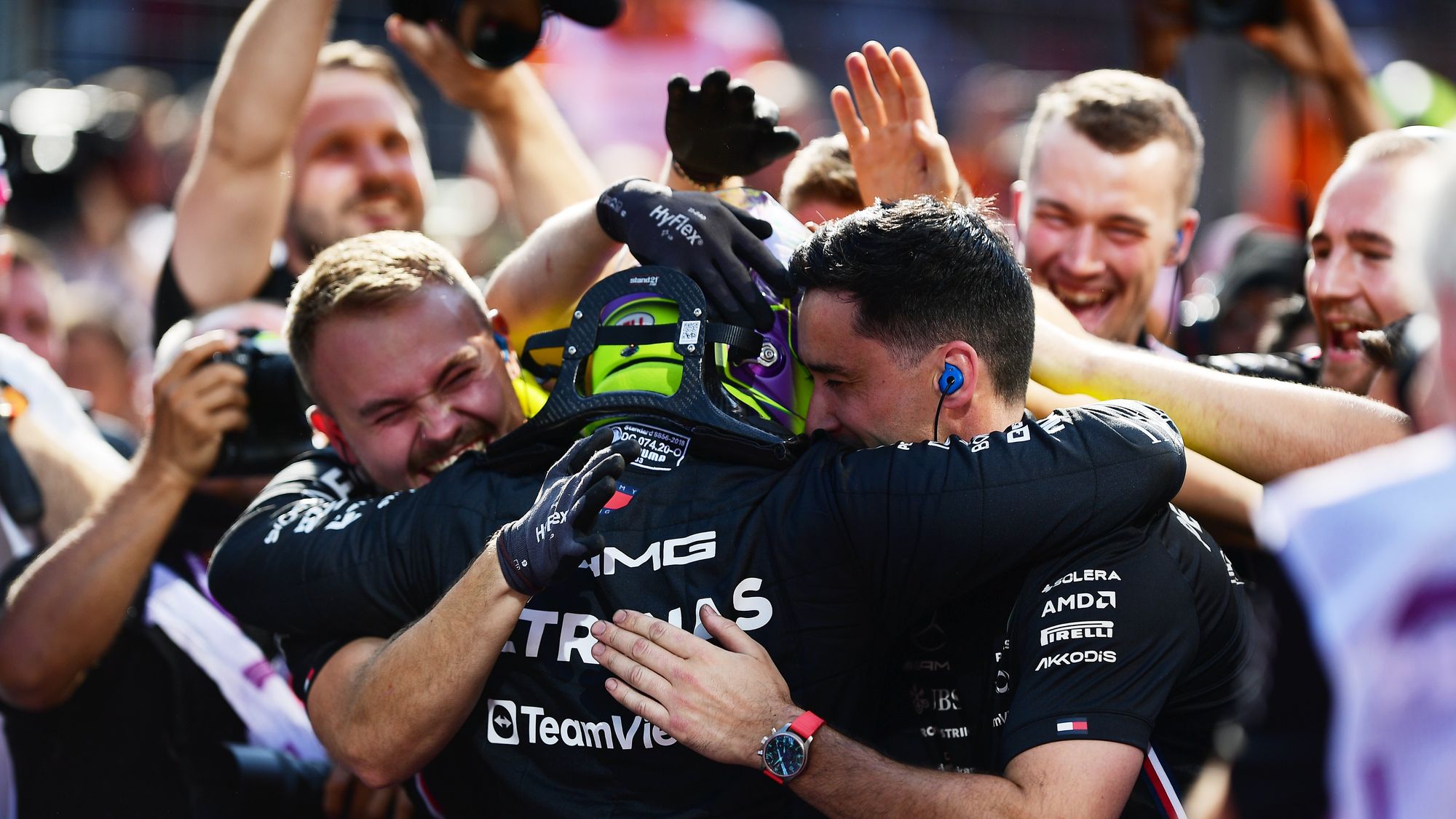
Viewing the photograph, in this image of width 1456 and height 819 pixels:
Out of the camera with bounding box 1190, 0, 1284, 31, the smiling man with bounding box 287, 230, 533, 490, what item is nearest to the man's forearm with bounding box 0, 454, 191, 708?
the smiling man with bounding box 287, 230, 533, 490

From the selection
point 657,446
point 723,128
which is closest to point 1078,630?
point 657,446

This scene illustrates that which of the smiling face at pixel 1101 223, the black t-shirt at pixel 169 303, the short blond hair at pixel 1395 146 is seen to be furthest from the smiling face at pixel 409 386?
the short blond hair at pixel 1395 146

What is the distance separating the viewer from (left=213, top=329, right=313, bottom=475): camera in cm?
298

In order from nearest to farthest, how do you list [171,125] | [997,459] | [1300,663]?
1. [1300,663]
2. [997,459]
3. [171,125]

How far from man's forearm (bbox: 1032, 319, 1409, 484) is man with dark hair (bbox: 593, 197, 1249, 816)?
0.31 meters

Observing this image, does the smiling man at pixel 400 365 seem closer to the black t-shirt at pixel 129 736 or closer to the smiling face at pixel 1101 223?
the black t-shirt at pixel 129 736

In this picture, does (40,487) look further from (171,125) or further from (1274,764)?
(171,125)

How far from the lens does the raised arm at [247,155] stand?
3395mm

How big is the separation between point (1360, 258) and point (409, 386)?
2.01m

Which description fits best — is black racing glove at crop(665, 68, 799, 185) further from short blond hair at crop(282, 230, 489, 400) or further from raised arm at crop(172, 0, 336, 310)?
raised arm at crop(172, 0, 336, 310)

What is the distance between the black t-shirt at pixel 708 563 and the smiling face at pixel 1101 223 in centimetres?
122

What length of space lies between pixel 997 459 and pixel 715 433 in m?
0.42

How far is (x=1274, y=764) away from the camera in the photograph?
4.19ft

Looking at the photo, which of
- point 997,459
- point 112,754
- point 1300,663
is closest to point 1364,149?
point 997,459
